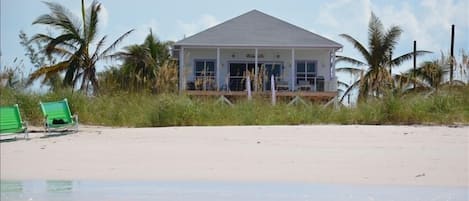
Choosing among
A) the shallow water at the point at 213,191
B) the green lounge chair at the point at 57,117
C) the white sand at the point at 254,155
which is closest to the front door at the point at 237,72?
the green lounge chair at the point at 57,117

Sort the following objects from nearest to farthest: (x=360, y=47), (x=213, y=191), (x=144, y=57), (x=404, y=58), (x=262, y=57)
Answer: (x=213, y=191), (x=262, y=57), (x=144, y=57), (x=360, y=47), (x=404, y=58)

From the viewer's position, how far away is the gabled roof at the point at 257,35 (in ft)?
89.1

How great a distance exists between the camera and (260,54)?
28.8 m

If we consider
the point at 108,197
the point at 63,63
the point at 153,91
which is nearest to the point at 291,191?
the point at 108,197

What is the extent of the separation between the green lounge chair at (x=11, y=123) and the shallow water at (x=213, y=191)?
4383 mm

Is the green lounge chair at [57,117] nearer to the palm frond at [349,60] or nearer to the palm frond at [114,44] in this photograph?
the palm frond at [114,44]

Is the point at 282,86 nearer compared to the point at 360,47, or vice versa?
the point at 282,86

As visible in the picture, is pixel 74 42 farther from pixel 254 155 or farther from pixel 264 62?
pixel 254 155

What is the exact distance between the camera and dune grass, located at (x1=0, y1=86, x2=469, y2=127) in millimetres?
14977

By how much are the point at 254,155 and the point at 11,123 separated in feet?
16.1

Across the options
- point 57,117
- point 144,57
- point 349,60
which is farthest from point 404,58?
point 57,117

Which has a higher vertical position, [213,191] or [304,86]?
[304,86]

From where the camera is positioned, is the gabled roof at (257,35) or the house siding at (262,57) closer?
the gabled roof at (257,35)

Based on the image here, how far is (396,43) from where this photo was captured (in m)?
30.5
